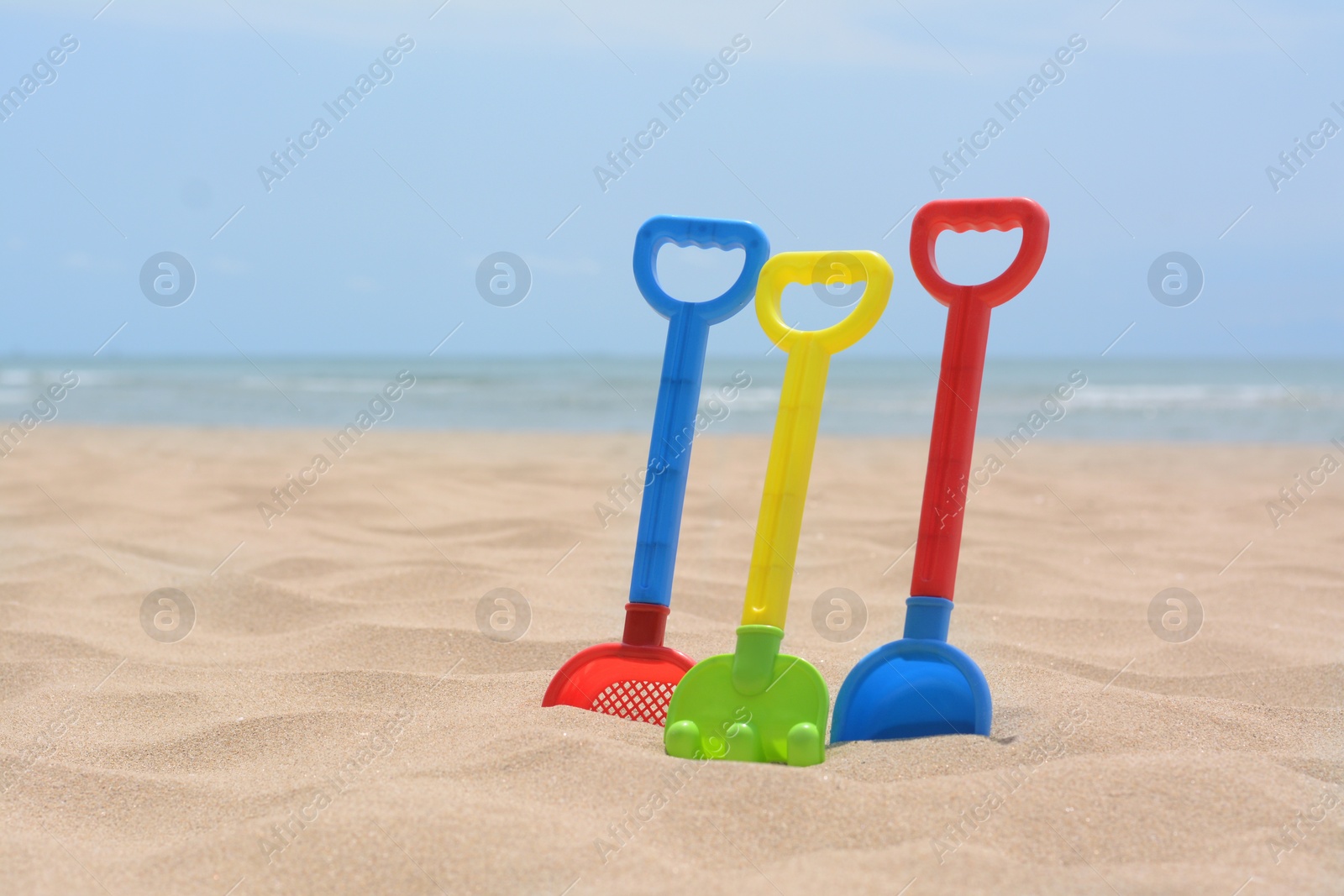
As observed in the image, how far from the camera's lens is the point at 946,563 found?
83.6 inches

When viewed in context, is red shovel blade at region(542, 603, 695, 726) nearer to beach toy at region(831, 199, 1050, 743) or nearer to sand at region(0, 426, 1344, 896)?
sand at region(0, 426, 1344, 896)

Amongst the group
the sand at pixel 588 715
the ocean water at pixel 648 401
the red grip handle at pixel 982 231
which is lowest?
the sand at pixel 588 715

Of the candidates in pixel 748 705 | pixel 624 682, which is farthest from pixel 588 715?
pixel 748 705

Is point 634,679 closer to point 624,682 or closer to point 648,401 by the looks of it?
point 624,682

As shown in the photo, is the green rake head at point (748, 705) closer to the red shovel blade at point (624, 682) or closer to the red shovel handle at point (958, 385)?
the red shovel blade at point (624, 682)

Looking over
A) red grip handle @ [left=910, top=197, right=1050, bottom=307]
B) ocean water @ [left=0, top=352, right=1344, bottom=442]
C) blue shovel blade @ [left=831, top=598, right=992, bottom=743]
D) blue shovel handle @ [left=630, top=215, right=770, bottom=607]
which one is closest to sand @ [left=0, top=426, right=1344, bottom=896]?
blue shovel blade @ [left=831, top=598, right=992, bottom=743]

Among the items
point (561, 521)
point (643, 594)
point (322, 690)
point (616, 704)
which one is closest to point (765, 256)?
point (643, 594)

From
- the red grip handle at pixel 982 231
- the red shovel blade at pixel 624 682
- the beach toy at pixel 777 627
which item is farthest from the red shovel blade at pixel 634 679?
the red grip handle at pixel 982 231

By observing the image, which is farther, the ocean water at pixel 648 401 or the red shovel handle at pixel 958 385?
the ocean water at pixel 648 401

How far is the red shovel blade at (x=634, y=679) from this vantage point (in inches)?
90.0

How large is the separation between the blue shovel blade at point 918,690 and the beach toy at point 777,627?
150mm

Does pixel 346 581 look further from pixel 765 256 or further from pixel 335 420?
pixel 335 420

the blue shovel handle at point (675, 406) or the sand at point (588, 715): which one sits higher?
the blue shovel handle at point (675, 406)

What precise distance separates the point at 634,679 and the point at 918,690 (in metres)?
0.60
